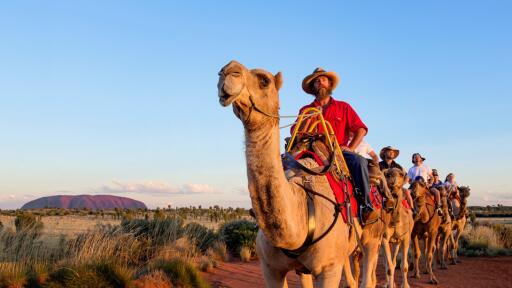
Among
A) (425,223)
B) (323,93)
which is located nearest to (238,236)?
(425,223)

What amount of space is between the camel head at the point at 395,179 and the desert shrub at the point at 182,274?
4606mm

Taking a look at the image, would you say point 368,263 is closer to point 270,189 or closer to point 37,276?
point 270,189

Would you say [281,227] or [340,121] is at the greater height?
[340,121]

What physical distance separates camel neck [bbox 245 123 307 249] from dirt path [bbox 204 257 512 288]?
8931 millimetres

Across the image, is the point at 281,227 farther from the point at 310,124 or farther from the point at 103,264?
the point at 103,264

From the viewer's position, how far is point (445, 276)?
16312mm

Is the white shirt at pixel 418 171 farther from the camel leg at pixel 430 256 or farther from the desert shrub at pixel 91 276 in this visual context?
the desert shrub at pixel 91 276

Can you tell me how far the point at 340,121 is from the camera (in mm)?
7449

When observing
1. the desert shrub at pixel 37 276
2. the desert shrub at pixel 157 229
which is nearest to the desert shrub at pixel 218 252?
the desert shrub at pixel 157 229

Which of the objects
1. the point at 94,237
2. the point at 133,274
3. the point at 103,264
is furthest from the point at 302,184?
the point at 94,237

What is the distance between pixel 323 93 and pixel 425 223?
31.7 feet

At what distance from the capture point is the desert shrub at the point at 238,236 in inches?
817

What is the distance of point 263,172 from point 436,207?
13077 millimetres

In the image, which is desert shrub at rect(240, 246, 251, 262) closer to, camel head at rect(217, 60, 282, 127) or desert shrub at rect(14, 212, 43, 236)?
desert shrub at rect(14, 212, 43, 236)
